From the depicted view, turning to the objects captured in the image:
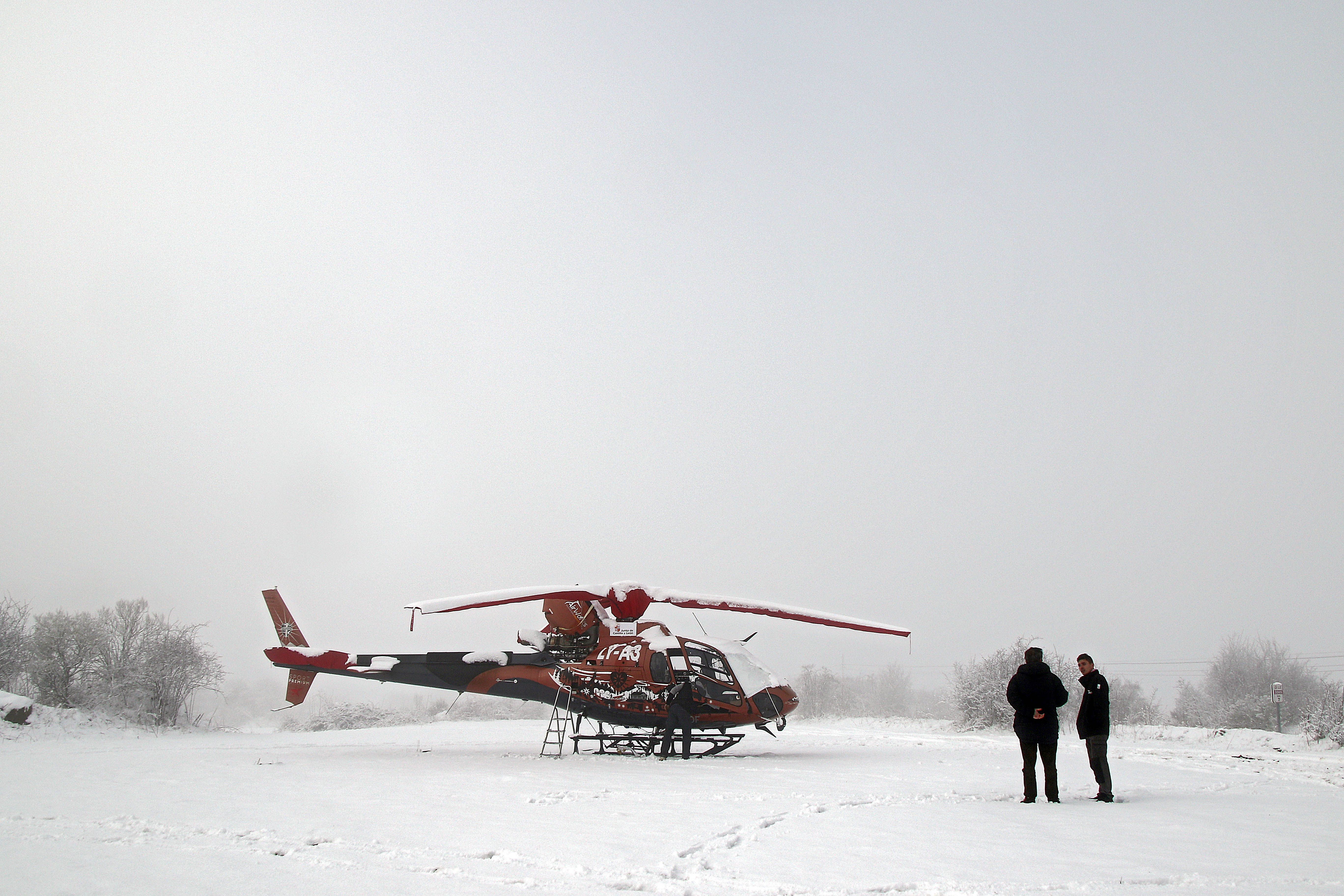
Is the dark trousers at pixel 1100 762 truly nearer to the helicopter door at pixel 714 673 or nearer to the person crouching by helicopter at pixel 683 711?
the helicopter door at pixel 714 673

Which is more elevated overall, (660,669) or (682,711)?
(660,669)

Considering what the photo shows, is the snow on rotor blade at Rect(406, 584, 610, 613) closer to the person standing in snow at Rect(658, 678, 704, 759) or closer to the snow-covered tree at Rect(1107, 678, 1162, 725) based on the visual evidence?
the person standing in snow at Rect(658, 678, 704, 759)

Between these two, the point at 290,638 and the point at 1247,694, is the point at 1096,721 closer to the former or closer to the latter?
the point at 290,638

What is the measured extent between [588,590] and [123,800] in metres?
7.15

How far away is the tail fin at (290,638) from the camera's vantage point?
14.9m

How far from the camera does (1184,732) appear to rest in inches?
732

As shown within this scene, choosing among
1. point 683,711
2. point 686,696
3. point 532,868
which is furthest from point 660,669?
point 532,868

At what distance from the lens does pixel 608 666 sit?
13422 millimetres

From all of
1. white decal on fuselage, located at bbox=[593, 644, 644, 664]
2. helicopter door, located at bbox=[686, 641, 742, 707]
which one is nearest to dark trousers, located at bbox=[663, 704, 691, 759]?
helicopter door, located at bbox=[686, 641, 742, 707]

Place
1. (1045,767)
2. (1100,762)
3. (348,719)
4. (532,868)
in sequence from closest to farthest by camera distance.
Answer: (532,868) < (1045,767) < (1100,762) < (348,719)

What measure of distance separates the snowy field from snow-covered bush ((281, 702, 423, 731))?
1485 cm

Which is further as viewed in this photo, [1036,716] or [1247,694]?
[1247,694]

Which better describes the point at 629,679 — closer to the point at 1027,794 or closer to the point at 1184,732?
the point at 1027,794

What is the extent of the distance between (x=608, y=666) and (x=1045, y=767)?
7389mm
